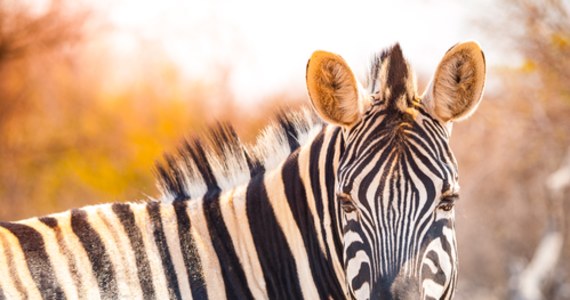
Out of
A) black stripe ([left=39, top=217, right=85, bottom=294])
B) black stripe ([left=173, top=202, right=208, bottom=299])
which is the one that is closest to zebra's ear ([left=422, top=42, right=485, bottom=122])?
black stripe ([left=173, top=202, right=208, bottom=299])

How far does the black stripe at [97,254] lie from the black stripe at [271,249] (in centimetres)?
77

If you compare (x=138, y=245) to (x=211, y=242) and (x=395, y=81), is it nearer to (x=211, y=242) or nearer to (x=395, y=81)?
(x=211, y=242)

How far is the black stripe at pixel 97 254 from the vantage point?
12.9ft

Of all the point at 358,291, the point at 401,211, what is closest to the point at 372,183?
the point at 401,211

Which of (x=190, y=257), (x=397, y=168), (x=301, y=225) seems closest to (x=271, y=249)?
(x=301, y=225)

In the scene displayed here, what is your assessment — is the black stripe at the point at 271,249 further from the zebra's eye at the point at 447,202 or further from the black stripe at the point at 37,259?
the black stripe at the point at 37,259

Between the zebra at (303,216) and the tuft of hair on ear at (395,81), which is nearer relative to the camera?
the zebra at (303,216)

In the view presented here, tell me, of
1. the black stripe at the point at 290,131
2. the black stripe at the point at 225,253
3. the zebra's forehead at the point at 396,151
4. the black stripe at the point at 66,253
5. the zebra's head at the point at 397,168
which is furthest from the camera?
the black stripe at the point at 290,131

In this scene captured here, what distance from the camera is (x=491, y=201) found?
23.9 m

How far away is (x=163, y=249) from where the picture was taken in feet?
13.6

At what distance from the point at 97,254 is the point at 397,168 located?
158cm

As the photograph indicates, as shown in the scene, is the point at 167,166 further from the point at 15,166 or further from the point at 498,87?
the point at 15,166

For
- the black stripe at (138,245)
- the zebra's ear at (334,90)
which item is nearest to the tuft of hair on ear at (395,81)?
the zebra's ear at (334,90)

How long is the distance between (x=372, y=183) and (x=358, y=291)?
513 millimetres
